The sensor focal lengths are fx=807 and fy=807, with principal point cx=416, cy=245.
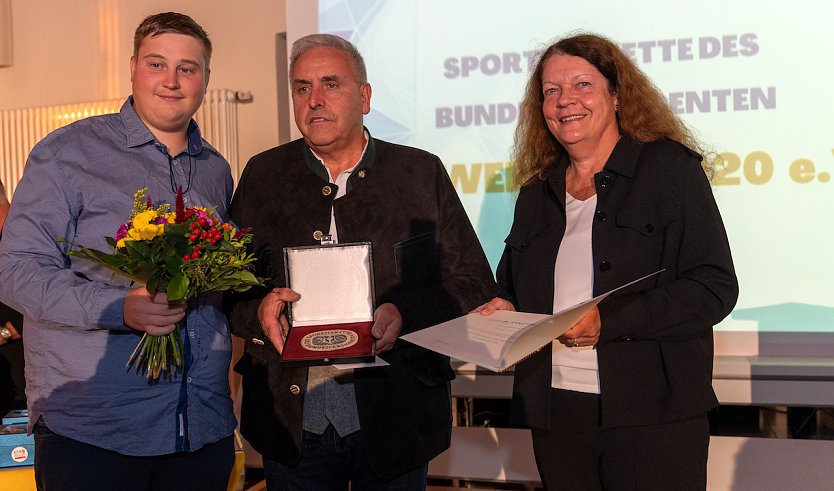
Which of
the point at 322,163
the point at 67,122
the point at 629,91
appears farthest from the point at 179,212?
the point at 67,122

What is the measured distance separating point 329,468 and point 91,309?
710mm

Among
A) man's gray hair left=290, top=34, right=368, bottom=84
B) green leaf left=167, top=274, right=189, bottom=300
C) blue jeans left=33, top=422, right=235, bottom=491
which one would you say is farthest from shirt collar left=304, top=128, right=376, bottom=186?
blue jeans left=33, top=422, right=235, bottom=491

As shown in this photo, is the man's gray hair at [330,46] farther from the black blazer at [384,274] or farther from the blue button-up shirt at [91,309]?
the blue button-up shirt at [91,309]

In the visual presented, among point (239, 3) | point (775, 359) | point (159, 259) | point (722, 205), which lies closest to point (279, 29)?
point (239, 3)

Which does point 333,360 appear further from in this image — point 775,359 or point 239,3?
point 239,3

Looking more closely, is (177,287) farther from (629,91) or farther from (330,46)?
(629,91)

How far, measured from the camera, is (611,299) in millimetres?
1833

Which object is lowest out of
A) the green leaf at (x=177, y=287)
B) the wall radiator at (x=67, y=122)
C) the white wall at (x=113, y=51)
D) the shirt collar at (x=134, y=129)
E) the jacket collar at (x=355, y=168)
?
the green leaf at (x=177, y=287)

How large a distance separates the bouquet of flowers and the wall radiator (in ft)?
11.8

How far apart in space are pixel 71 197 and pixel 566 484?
1347 millimetres

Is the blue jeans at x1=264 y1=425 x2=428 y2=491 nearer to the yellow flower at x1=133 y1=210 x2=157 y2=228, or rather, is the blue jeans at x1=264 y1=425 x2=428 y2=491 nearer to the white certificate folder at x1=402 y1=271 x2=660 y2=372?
the white certificate folder at x1=402 y1=271 x2=660 y2=372

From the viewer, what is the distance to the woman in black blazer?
1.84 meters

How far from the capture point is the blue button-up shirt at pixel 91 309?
1776mm

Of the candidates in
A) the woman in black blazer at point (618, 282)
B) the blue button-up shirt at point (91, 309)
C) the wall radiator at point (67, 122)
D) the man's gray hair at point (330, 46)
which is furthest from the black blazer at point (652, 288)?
the wall radiator at point (67, 122)
